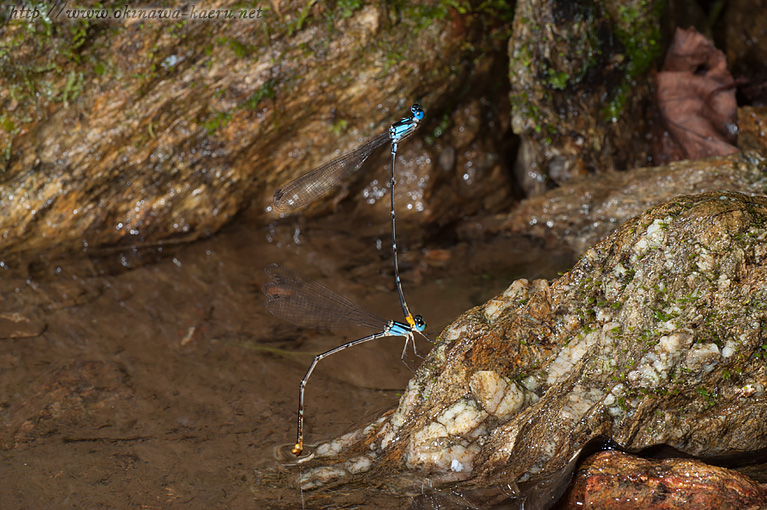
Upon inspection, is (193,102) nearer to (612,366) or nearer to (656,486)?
(612,366)

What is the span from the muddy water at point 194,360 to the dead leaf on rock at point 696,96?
1602 mm

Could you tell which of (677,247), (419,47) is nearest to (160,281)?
(419,47)

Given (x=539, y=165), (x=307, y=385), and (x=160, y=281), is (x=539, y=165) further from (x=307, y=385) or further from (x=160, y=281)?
(x=160, y=281)

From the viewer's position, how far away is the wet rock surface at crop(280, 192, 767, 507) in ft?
8.20

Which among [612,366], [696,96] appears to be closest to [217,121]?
[612,366]

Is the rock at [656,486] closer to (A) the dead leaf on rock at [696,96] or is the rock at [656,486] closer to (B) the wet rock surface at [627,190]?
(B) the wet rock surface at [627,190]

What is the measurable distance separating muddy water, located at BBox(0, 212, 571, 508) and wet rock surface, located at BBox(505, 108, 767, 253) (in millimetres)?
301

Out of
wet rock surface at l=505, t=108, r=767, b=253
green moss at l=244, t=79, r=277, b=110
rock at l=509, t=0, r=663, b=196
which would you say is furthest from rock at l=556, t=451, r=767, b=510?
green moss at l=244, t=79, r=277, b=110

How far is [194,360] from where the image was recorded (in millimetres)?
3953

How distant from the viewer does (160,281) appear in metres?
4.93

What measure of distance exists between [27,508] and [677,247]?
2.95m

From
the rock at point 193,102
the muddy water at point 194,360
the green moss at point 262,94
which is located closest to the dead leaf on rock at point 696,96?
the rock at point 193,102

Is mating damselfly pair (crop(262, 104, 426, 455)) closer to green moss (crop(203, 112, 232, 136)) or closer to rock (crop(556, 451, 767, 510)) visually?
rock (crop(556, 451, 767, 510))

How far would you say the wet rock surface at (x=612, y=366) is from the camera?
8.20 feet
